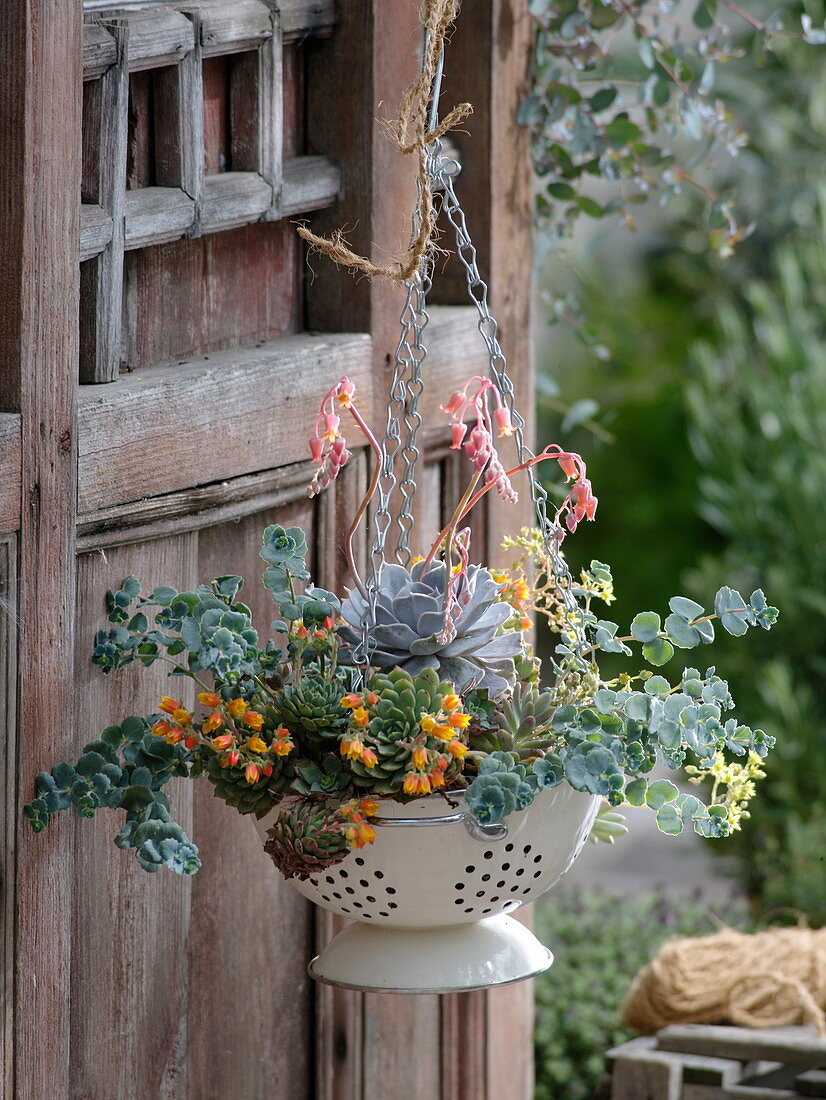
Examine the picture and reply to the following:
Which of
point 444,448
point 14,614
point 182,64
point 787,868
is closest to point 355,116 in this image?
point 182,64

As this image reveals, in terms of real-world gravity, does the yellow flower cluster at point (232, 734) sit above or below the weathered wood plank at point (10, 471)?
below

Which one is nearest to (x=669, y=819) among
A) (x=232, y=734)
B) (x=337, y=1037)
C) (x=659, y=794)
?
(x=659, y=794)

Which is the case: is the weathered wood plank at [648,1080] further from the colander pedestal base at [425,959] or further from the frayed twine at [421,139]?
the frayed twine at [421,139]

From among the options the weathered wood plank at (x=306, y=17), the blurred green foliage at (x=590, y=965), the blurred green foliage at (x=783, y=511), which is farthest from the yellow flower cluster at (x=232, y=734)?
the blurred green foliage at (x=783, y=511)

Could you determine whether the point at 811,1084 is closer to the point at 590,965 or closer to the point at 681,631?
the point at 590,965

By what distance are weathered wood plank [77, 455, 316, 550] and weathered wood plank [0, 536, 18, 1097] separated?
0.35 feet

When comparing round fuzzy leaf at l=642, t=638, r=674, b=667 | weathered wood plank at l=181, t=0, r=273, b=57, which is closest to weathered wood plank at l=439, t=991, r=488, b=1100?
round fuzzy leaf at l=642, t=638, r=674, b=667

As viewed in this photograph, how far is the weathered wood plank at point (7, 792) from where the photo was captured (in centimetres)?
108

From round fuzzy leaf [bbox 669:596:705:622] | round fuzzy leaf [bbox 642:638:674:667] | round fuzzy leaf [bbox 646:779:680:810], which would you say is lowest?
round fuzzy leaf [bbox 646:779:680:810]

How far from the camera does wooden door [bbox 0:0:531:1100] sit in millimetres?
1100

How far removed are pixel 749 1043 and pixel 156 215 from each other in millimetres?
1586

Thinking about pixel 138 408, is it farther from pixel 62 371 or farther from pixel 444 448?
pixel 444 448

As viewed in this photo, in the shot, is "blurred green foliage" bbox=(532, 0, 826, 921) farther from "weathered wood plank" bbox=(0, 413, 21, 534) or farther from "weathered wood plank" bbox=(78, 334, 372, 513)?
"weathered wood plank" bbox=(0, 413, 21, 534)

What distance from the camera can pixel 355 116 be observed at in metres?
1.56
